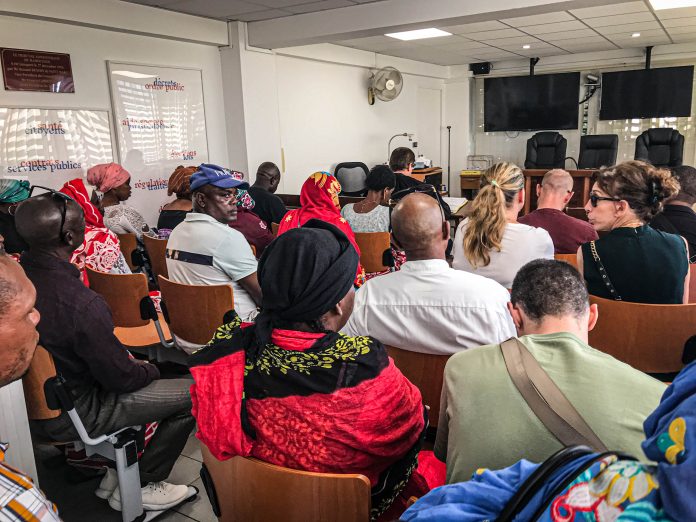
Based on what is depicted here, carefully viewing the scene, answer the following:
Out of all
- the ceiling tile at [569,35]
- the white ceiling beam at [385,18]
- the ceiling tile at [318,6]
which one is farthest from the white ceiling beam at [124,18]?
the ceiling tile at [569,35]

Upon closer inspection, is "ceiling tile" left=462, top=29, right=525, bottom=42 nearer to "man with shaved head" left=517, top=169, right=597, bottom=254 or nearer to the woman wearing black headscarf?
"man with shaved head" left=517, top=169, right=597, bottom=254

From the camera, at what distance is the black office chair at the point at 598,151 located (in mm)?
8180

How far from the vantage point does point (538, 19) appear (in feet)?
19.7

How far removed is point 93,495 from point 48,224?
1.16m

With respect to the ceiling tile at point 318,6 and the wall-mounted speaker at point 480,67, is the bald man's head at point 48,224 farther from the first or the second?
the wall-mounted speaker at point 480,67

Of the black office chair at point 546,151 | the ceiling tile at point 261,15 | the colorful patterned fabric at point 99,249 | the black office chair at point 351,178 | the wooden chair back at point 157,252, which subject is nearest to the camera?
the colorful patterned fabric at point 99,249

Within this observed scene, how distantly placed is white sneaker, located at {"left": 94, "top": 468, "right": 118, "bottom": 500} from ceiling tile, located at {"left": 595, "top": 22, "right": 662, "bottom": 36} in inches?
280

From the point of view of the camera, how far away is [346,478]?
1.00 metres

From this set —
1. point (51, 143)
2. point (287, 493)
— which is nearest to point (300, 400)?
point (287, 493)

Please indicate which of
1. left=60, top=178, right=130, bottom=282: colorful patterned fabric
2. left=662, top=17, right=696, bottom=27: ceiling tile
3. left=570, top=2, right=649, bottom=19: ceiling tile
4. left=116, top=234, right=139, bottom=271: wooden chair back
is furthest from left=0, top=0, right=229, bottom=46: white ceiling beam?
left=662, top=17, right=696, bottom=27: ceiling tile

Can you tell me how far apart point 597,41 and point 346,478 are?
27.6ft

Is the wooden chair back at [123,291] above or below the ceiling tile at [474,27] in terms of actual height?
below

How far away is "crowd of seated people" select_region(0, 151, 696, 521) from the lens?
69 cm

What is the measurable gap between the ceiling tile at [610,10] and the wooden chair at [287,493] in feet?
19.1
